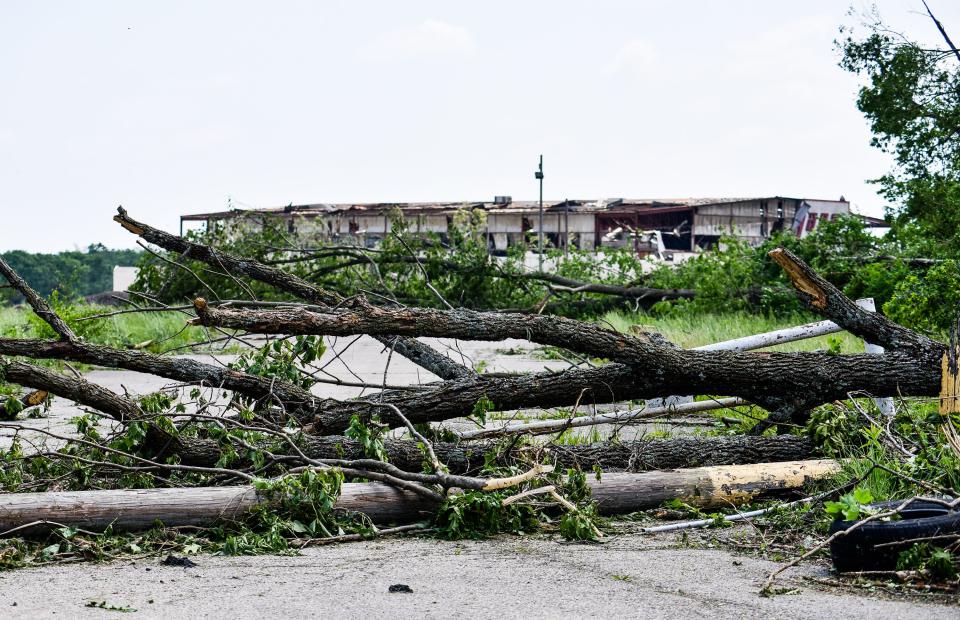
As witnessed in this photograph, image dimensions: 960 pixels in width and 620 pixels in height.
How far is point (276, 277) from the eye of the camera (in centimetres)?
657

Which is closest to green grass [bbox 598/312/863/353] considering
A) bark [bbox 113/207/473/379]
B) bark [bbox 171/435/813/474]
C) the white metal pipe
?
the white metal pipe

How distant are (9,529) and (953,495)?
12.8 ft

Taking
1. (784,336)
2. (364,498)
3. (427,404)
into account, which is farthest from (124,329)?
(364,498)

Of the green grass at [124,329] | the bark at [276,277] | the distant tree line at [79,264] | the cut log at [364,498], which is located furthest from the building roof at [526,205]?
the cut log at [364,498]

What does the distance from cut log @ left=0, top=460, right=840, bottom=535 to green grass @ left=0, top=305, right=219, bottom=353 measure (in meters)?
8.11

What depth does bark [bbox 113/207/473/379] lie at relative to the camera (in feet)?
20.7

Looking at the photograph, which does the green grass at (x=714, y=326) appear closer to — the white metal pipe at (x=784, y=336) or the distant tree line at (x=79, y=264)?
the white metal pipe at (x=784, y=336)

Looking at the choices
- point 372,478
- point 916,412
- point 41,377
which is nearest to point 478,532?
point 372,478

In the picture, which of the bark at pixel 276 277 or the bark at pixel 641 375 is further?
the bark at pixel 276 277

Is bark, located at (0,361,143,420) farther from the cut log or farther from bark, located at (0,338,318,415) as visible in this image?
the cut log

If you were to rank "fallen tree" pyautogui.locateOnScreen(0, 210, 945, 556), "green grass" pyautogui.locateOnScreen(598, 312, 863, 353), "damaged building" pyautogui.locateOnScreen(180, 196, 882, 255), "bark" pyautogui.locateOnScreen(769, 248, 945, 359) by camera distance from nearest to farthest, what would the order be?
"fallen tree" pyautogui.locateOnScreen(0, 210, 945, 556) < "bark" pyautogui.locateOnScreen(769, 248, 945, 359) < "green grass" pyautogui.locateOnScreen(598, 312, 863, 353) < "damaged building" pyautogui.locateOnScreen(180, 196, 882, 255)

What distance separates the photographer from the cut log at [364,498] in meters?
4.40

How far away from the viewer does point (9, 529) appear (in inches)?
171

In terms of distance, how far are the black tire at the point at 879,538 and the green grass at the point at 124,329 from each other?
33.4 ft
